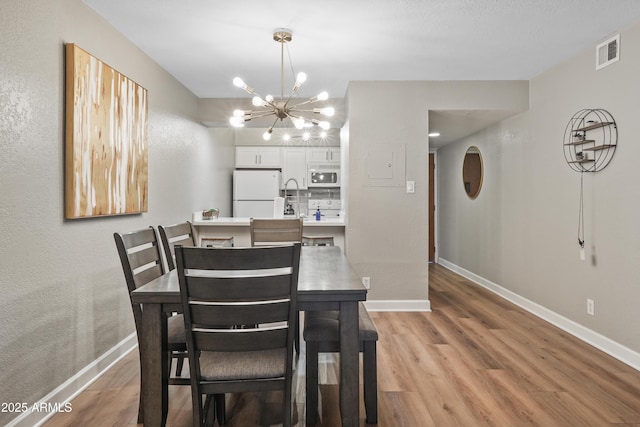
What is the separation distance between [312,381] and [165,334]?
0.75 metres

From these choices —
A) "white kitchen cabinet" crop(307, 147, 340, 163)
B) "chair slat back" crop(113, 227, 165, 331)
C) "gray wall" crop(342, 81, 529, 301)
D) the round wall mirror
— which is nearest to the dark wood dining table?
"chair slat back" crop(113, 227, 165, 331)

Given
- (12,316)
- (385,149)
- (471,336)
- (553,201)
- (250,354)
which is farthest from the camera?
(385,149)

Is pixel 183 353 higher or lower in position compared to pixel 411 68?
lower

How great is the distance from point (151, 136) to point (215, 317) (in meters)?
2.43

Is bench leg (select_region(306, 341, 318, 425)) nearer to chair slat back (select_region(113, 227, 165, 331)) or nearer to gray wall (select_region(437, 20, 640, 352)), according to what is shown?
chair slat back (select_region(113, 227, 165, 331))

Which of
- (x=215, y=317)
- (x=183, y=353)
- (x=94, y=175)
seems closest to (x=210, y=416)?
(x=183, y=353)

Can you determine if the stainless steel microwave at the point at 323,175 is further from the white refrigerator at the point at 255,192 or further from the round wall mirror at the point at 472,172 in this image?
the round wall mirror at the point at 472,172

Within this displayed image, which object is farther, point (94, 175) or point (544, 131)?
point (544, 131)

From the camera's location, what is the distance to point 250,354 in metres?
1.68

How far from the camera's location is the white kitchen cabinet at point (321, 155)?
6.88 m

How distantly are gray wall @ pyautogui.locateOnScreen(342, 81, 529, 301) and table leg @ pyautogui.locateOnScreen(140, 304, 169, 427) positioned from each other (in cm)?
264

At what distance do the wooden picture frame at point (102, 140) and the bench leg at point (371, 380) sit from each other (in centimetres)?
183

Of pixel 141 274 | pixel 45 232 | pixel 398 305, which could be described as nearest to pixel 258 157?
pixel 398 305

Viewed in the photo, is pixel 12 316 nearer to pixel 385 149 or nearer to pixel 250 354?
pixel 250 354
